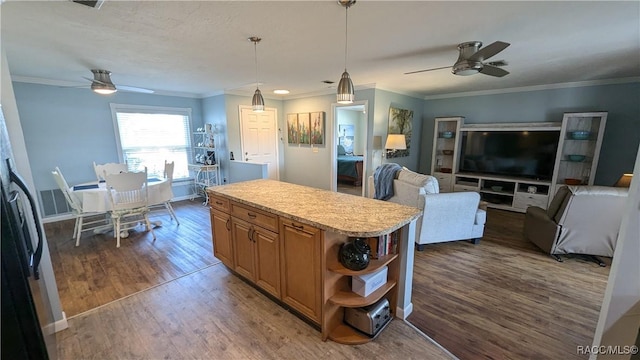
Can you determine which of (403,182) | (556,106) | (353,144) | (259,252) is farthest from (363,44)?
(353,144)

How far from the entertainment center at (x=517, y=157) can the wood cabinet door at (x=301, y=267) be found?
186 inches

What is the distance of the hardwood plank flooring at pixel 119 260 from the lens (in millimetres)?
2439

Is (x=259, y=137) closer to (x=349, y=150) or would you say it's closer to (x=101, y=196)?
(x=101, y=196)

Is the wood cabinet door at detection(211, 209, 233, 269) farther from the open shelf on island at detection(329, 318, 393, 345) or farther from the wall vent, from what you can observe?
the wall vent

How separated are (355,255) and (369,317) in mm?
515

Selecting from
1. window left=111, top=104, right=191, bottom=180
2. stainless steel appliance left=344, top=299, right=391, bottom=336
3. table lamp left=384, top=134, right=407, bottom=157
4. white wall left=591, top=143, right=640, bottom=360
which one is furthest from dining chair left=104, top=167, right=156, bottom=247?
white wall left=591, top=143, right=640, bottom=360

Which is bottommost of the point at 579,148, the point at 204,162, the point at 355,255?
the point at 355,255

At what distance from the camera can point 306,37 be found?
→ 2303mm

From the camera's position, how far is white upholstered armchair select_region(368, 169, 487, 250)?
3.17 metres

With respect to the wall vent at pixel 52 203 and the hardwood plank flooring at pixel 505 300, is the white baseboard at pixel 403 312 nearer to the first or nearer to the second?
the hardwood plank flooring at pixel 505 300

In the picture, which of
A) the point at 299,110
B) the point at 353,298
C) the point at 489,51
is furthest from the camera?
the point at 299,110

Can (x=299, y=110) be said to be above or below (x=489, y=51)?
below

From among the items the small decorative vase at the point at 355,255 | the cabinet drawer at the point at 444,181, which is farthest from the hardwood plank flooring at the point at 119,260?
the cabinet drawer at the point at 444,181

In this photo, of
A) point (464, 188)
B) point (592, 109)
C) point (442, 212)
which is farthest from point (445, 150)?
point (442, 212)
